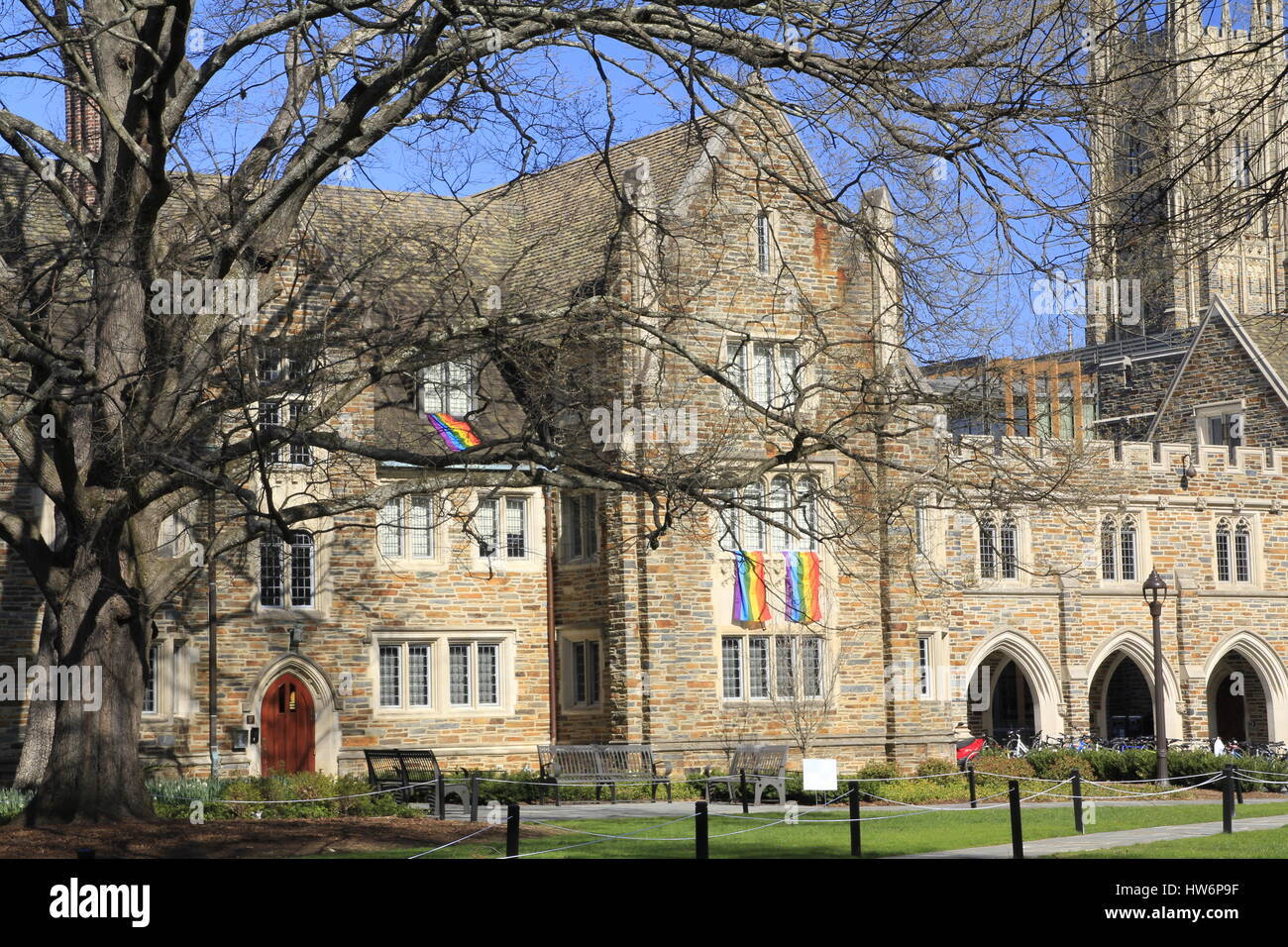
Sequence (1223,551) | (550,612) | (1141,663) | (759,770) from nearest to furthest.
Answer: (759,770) → (550,612) → (1141,663) → (1223,551)

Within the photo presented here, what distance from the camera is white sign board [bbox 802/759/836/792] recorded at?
2047cm

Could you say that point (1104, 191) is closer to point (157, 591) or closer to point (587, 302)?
point (587, 302)

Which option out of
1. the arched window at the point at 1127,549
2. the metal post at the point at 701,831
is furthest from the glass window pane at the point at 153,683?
the arched window at the point at 1127,549

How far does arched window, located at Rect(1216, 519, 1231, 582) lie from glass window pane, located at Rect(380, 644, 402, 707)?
27.3 metres

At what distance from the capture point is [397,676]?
30.7 meters

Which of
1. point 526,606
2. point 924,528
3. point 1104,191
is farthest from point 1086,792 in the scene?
point 1104,191

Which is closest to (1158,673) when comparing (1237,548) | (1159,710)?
(1159,710)

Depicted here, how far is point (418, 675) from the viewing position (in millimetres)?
30859

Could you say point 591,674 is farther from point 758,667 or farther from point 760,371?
point 760,371

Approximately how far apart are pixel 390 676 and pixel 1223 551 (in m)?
28.0

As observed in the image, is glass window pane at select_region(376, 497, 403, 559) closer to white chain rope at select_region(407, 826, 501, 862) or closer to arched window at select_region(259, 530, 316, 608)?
arched window at select_region(259, 530, 316, 608)

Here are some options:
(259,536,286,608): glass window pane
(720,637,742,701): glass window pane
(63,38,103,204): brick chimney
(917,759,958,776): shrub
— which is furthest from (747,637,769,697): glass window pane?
(63,38,103,204): brick chimney

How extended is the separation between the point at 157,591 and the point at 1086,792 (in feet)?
56.5
